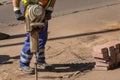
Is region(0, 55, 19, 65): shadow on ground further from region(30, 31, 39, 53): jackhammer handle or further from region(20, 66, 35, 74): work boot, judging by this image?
region(30, 31, 39, 53): jackhammer handle

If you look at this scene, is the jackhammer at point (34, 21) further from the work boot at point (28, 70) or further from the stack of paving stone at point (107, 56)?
the stack of paving stone at point (107, 56)

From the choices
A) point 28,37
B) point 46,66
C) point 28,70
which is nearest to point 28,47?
point 28,37

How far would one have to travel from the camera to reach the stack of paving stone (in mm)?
6750

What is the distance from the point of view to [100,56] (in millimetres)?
6758

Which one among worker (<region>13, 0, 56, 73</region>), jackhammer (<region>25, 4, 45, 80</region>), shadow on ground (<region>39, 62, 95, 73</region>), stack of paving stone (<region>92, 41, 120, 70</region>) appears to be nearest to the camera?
jackhammer (<region>25, 4, 45, 80</region>)

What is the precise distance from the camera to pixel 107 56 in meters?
6.78

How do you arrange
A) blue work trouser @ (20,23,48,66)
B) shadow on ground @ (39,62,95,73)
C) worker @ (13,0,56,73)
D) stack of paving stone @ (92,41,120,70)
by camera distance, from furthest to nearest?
shadow on ground @ (39,62,95,73) < blue work trouser @ (20,23,48,66) < stack of paving stone @ (92,41,120,70) < worker @ (13,0,56,73)

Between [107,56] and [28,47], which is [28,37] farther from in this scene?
[107,56]

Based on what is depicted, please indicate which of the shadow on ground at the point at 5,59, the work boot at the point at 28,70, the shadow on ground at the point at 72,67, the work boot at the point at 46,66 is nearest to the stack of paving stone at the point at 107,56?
the shadow on ground at the point at 72,67

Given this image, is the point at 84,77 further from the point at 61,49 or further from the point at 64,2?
the point at 64,2

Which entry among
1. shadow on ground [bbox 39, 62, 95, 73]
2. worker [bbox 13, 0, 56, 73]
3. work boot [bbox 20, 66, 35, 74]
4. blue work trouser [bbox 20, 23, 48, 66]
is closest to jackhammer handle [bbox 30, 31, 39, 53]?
worker [bbox 13, 0, 56, 73]

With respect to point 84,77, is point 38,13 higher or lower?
higher

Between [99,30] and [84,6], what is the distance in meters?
2.50

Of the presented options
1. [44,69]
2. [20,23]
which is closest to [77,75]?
[44,69]
